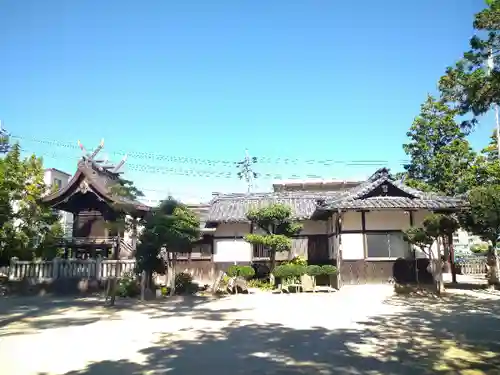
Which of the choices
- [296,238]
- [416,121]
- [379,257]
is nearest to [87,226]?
[296,238]

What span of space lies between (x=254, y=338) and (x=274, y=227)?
40.0 ft

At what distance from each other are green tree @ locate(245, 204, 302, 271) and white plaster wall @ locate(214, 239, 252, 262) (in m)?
3.72

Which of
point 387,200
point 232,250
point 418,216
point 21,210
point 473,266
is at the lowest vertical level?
point 473,266

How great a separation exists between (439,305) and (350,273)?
6394mm

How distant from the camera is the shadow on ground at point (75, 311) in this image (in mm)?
9891

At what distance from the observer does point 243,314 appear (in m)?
11.5

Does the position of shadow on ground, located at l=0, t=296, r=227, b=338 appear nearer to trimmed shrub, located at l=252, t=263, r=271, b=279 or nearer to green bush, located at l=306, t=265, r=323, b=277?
green bush, located at l=306, t=265, r=323, b=277

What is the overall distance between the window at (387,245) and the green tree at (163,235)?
9063 mm

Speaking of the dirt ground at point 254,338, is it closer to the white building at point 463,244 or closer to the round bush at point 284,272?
the round bush at point 284,272

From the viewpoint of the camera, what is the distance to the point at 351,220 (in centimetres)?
1948

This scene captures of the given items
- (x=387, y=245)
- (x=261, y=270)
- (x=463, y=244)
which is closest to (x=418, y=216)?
(x=387, y=245)

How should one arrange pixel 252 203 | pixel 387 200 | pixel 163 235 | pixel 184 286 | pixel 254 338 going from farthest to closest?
pixel 252 203 → pixel 387 200 → pixel 184 286 → pixel 163 235 → pixel 254 338

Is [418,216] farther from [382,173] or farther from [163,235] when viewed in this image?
[163,235]

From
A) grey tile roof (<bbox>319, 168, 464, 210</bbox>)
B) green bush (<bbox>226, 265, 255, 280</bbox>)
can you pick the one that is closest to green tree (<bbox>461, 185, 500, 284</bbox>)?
grey tile roof (<bbox>319, 168, 464, 210</bbox>)
